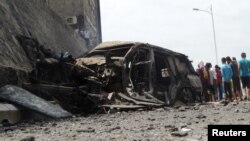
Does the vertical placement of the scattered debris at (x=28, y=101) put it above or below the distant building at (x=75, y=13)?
below

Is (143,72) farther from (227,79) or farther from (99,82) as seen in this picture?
(227,79)

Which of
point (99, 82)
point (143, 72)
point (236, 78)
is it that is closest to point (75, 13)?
point (143, 72)

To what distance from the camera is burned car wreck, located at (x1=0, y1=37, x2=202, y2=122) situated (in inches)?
320

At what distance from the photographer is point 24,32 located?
12469 millimetres

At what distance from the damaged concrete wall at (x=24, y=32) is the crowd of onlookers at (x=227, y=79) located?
521 centimetres

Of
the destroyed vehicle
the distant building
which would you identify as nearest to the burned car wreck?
the destroyed vehicle

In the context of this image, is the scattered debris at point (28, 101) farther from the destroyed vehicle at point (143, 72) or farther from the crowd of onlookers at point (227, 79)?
the crowd of onlookers at point (227, 79)

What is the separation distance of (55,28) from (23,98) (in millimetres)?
11589

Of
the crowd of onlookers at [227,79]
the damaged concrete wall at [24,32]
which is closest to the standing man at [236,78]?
the crowd of onlookers at [227,79]

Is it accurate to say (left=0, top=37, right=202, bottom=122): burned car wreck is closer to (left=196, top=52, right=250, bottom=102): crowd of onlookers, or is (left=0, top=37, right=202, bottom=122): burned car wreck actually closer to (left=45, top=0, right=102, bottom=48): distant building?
(left=196, top=52, right=250, bottom=102): crowd of onlookers

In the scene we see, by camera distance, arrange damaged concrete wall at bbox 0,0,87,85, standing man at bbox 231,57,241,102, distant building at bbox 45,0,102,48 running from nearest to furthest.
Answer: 1. damaged concrete wall at bbox 0,0,87,85
2. standing man at bbox 231,57,241,102
3. distant building at bbox 45,0,102,48

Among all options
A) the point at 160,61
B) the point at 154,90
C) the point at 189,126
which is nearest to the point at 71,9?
the point at 160,61

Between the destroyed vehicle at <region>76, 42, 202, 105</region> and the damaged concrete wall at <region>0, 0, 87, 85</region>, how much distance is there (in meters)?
1.66

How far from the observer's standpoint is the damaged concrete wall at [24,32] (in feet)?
29.5
